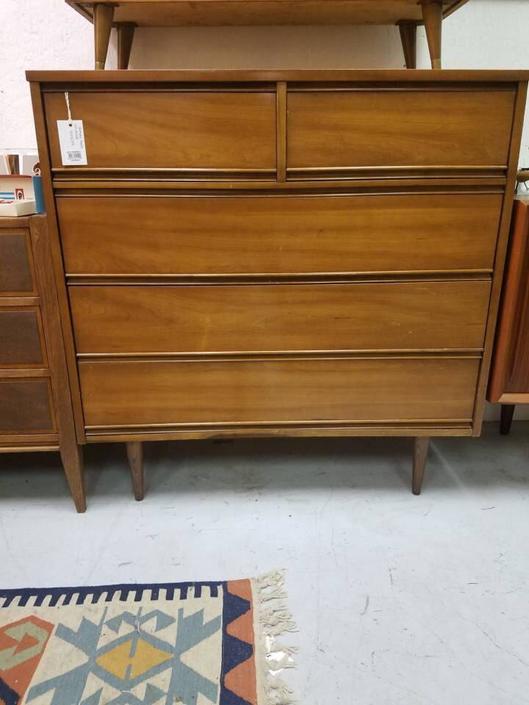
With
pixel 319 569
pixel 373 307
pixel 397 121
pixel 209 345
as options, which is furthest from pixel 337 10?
pixel 319 569

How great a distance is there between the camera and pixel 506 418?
5.58ft

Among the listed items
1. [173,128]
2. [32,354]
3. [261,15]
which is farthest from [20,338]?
[261,15]

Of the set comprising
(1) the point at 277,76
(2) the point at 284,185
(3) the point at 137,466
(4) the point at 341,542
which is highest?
(1) the point at 277,76

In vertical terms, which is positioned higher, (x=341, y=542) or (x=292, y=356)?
(x=292, y=356)

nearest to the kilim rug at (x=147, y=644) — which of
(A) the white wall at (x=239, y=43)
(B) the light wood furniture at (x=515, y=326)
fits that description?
(B) the light wood furniture at (x=515, y=326)

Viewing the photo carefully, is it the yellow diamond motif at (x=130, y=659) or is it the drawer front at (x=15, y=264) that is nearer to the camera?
the yellow diamond motif at (x=130, y=659)

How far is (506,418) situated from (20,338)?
154 cm

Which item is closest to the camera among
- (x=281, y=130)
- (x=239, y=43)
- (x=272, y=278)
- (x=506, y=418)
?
(x=281, y=130)

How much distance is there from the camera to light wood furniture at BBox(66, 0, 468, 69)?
1.19m

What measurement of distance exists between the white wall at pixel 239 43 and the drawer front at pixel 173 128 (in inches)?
19.8

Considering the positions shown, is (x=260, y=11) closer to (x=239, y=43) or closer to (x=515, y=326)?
(x=239, y=43)

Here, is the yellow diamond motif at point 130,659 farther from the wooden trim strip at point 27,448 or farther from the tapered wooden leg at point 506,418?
the tapered wooden leg at point 506,418

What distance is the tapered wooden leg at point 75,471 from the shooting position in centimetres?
129

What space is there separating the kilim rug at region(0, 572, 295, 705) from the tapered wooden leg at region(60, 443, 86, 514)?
29 cm
